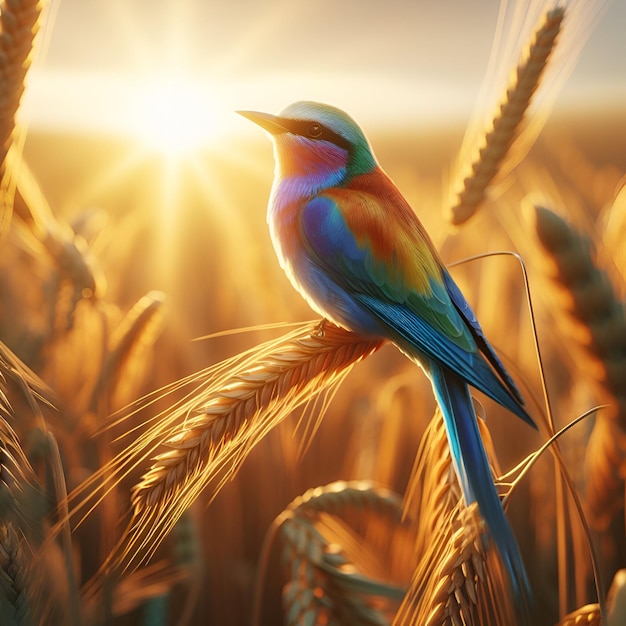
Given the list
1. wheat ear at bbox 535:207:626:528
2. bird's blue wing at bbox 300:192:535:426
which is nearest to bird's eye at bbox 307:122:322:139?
bird's blue wing at bbox 300:192:535:426

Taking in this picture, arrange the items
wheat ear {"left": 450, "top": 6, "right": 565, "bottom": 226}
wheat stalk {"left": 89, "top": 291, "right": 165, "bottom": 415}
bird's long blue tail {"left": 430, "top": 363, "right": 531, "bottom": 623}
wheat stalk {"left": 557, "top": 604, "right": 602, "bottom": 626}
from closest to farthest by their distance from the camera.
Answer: bird's long blue tail {"left": 430, "top": 363, "right": 531, "bottom": 623}, wheat stalk {"left": 557, "top": 604, "right": 602, "bottom": 626}, wheat ear {"left": 450, "top": 6, "right": 565, "bottom": 226}, wheat stalk {"left": 89, "top": 291, "right": 165, "bottom": 415}

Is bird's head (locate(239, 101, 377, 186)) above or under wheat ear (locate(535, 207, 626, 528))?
above

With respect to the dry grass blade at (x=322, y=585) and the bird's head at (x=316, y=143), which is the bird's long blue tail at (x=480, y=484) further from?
the bird's head at (x=316, y=143)

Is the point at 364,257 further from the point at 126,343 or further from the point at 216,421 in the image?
the point at 126,343

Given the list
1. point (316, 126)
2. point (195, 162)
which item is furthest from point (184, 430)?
point (195, 162)

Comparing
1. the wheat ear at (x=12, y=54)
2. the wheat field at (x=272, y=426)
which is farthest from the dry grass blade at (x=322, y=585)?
the wheat ear at (x=12, y=54)

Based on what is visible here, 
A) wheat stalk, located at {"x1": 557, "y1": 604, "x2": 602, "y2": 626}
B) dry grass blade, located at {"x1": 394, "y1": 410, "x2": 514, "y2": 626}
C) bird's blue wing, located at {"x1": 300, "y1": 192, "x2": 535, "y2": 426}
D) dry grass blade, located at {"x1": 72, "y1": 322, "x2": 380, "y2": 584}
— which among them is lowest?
wheat stalk, located at {"x1": 557, "y1": 604, "x2": 602, "y2": 626}

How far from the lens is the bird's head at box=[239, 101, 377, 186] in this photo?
982 mm

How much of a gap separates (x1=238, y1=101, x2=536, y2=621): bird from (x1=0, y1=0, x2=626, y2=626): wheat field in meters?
0.06

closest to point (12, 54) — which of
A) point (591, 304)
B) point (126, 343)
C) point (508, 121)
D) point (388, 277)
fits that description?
point (126, 343)

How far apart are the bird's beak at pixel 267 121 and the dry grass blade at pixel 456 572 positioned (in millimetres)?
563

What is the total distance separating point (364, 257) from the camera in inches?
36.5

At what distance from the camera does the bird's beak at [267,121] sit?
3.26ft

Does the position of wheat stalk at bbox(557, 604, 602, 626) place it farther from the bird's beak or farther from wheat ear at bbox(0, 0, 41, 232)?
wheat ear at bbox(0, 0, 41, 232)
